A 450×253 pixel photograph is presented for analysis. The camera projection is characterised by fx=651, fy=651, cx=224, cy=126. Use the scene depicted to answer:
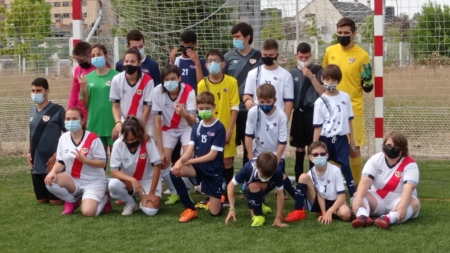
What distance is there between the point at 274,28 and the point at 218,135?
11.7ft

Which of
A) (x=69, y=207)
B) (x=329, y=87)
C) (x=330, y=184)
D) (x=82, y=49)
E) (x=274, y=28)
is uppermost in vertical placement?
(x=274, y=28)

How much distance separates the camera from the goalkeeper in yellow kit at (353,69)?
704 cm

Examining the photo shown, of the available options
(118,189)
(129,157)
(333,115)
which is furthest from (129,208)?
(333,115)

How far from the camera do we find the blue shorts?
21.4ft

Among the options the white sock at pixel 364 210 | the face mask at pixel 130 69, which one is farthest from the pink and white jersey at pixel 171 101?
the white sock at pixel 364 210

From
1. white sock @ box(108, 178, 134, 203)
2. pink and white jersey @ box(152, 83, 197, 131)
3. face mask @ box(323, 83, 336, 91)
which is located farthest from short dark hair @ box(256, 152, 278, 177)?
white sock @ box(108, 178, 134, 203)

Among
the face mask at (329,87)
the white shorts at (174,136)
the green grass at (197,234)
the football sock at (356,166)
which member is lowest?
the green grass at (197,234)

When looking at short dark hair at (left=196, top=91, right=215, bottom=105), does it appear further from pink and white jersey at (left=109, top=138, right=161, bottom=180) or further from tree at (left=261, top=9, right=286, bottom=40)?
tree at (left=261, top=9, right=286, bottom=40)

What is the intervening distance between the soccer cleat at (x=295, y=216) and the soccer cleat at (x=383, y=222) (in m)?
0.73

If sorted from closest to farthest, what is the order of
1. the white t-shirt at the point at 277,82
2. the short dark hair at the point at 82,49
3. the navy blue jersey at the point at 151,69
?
the white t-shirt at the point at 277,82
the short dark hair at the point at 82,49
the navy blue jersey at the point at 151,69

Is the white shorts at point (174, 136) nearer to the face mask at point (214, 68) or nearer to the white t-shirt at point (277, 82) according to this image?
the face mask at point (214, 68)

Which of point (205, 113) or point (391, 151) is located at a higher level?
point (205, 113)

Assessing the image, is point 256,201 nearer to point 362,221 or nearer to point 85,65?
point 362,221

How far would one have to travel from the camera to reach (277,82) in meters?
6.82
